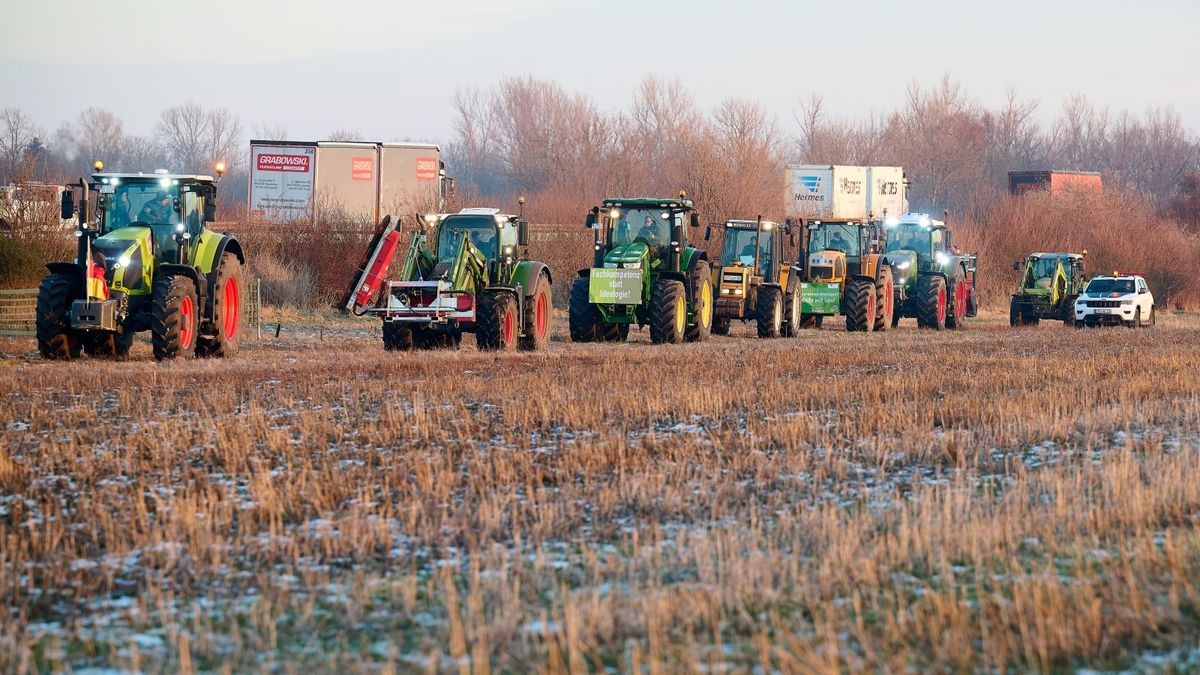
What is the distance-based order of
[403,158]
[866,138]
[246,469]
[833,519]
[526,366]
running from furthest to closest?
[866,138]
[403,158]
[526,366]
[246,469]
[833,519]

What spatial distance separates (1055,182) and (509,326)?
48.8 metres

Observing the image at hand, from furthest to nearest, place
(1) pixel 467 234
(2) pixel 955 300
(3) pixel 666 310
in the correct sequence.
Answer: (2) pixel 955 300 → (3) pixel 666 310 → (1) pixel 467 234

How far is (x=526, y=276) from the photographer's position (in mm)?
20109

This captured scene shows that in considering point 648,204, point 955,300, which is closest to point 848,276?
point 955,300

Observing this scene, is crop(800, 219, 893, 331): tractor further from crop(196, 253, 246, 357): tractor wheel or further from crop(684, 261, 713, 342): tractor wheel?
crop(196, 253, 246, 357): tractor wheel

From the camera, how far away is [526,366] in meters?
17.0

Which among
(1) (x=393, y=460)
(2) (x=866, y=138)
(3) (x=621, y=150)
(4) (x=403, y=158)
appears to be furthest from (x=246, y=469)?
(2) (x=866, y=138)

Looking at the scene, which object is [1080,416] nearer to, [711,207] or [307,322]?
[307,322]

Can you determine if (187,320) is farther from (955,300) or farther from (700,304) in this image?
(955,300)

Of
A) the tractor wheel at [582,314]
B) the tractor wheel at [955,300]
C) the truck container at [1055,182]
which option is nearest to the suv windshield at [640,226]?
the tractor wheel at [582,314]

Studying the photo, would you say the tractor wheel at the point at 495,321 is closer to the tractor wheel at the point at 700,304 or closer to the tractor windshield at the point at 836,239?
the tractor wheel at the point at 700,304

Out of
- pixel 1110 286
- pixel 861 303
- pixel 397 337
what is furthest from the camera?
pixel 1110 286

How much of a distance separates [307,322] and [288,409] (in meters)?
15.3

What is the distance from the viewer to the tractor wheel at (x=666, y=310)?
880 inches
